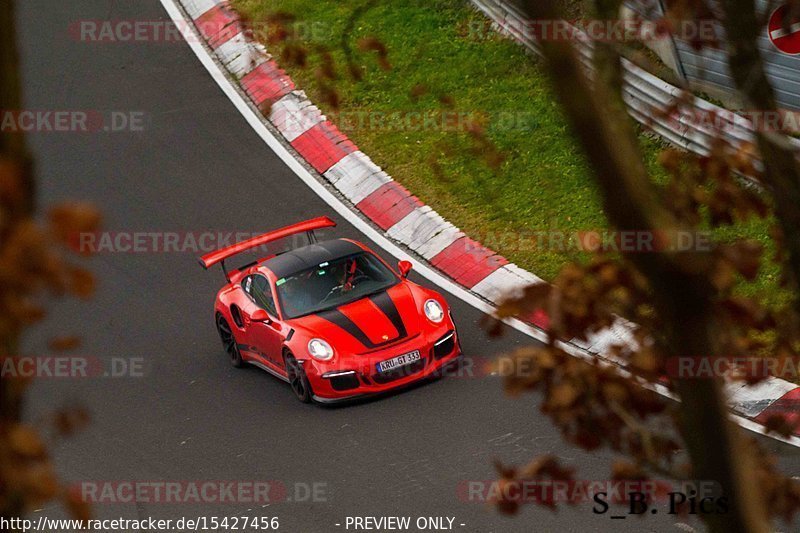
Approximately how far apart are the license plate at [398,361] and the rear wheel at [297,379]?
0.70 m

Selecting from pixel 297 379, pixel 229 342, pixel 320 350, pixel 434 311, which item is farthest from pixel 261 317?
pixel 434 311

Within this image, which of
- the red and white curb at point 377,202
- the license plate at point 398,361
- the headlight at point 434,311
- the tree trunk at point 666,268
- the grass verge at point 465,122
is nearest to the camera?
the tree trunk at point 666,268

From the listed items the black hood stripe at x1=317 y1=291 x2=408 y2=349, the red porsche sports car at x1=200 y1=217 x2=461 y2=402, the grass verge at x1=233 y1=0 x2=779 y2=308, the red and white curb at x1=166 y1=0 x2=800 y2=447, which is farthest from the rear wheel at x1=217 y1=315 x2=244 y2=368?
the grass verge at x1=233 y1=0 x2=779 y2=308

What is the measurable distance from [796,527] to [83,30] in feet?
47.6

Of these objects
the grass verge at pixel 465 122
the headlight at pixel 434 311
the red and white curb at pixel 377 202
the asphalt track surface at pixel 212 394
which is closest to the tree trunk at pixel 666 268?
the asphalt track surface at pixel 212 394

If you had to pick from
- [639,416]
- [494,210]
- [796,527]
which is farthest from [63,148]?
[639,416]

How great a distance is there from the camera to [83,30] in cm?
1998

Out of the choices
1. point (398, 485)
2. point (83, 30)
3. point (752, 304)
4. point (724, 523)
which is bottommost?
point (398, 485)

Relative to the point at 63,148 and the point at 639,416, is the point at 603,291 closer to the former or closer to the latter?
the point at 639,416

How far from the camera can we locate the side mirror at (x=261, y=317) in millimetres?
11799

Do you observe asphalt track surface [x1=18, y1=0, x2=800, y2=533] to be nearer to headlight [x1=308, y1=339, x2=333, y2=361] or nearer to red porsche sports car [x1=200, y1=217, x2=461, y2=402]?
red porsche sports car [x1=200, y1=217, x2=461, y2=402]

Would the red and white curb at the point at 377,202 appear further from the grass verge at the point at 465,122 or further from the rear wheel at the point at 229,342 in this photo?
the rear wheel at the point at 229,342

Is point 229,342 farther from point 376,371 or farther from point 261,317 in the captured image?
point 376,371

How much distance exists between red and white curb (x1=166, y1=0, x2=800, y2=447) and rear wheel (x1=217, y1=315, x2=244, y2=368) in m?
2.07
